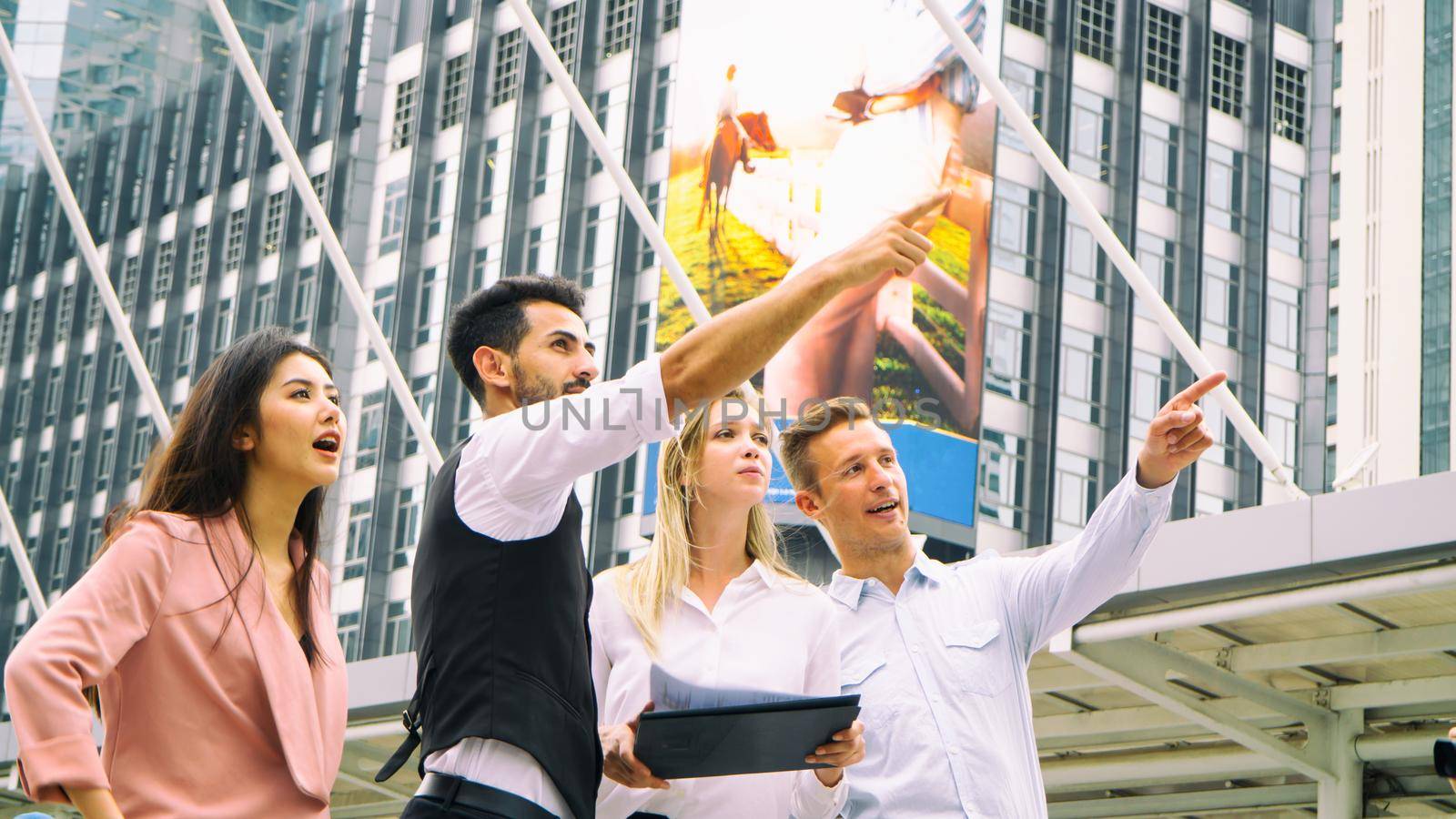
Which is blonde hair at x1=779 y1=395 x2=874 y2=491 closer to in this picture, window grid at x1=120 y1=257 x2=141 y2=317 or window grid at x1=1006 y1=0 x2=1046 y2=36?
window grid at x1=1006 y1=0 x2=1046 y2=36

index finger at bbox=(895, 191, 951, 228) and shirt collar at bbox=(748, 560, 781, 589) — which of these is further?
shirt collar at bbox=(748, 560, 781, 589)

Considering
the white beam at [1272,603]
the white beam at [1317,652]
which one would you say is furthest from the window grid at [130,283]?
the white beam at [1272,603]

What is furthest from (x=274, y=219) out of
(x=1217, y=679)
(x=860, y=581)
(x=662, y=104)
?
(x=860, y=581)

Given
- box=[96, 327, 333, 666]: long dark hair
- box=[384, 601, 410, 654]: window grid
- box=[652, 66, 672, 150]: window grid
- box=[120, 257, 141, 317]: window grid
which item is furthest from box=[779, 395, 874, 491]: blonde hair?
box=[120, 257, 141, 317]: window grid

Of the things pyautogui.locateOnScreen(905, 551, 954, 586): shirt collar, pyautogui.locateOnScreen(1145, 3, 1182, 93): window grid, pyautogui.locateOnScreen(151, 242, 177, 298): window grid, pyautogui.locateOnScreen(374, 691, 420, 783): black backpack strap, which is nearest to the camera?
pyautogui.locateOnScreen(374, 691, 420, 783): black backpack strap

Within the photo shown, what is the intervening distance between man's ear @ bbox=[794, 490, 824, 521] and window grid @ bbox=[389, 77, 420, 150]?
42.2m

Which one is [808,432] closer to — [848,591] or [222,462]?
[848,591]

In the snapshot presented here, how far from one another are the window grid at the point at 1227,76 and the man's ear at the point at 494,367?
42.2 meters

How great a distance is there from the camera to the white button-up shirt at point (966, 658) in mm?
3717

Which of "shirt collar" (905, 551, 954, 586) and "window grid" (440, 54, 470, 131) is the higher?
"window grid" (440, 54, 470, 131)

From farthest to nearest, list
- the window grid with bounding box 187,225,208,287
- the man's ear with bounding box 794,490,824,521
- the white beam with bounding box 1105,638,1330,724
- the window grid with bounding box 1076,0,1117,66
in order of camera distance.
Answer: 1. the window grid with bounding box 187,225,208,287
2. the window grid with bounding box 1076,0,1117,66
3. the white beam with bounding box 1105,638,1330,724
4. the man's ear with bounding box 794,490,824,521

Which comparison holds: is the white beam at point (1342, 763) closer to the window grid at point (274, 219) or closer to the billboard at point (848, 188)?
the billboard at point (848, 188)

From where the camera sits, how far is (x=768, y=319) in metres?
2.46

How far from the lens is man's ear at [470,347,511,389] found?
133 inches
